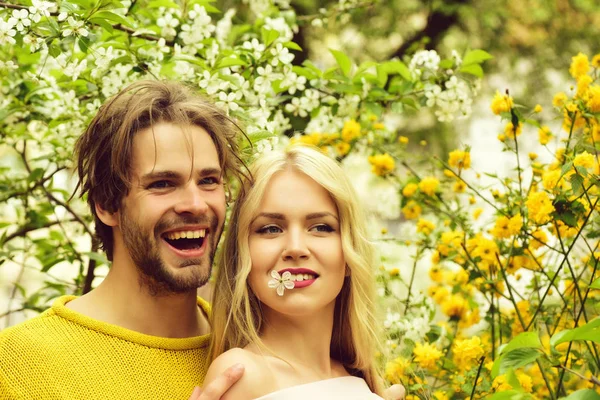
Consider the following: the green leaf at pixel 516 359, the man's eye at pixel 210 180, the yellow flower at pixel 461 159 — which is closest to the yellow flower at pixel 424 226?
the yellow flower at pixel 461 159

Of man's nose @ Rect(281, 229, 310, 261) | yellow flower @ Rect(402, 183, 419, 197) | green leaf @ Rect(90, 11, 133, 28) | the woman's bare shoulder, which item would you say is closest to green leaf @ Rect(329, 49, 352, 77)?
yellow flower @ Rect(402, 183, 419, 197)

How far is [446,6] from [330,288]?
17.3ft

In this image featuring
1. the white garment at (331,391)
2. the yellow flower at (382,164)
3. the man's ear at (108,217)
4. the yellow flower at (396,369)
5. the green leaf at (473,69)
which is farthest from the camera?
the yellow flower at (382,164)

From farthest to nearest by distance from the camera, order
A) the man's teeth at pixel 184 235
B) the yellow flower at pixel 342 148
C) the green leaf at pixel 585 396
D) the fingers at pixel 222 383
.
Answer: the yellow flower at pixel 342 148, the man's teeth at pixel 184 235, the fingers at pixel 222 383, the green leaf at pixel 585 396

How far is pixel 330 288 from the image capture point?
2160mm

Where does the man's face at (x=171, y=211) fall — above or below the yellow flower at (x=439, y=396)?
above

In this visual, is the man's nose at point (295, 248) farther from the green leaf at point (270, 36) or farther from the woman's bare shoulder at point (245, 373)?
the green leaf at point (270, 36)

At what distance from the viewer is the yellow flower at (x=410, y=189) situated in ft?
10.2

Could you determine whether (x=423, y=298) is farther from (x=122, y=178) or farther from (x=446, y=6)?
(x=446, y=6)

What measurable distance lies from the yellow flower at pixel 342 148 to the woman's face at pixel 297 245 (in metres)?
1.23

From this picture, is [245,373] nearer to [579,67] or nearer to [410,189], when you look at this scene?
[410,189]

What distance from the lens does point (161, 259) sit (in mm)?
2217

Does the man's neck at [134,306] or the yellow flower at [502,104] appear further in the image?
the yellow flower at [502,104]

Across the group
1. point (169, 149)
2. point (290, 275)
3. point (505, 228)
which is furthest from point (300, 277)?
point (505, 228)
